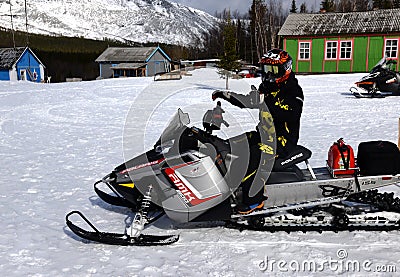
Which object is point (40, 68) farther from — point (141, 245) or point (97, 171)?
point (141, 245)

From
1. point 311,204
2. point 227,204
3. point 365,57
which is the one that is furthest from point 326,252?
point 365,57

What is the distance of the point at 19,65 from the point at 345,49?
101 ft

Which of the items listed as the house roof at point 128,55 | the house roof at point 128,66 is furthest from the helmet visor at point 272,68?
the house roof at point 128,55

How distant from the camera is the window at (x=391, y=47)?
26.6 metres

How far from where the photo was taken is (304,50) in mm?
28031

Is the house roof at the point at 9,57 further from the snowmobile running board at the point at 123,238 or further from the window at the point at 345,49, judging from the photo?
the snowmobile running board at the point at 123,238

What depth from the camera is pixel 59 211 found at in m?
4.79

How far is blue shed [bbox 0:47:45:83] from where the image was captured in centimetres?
3984

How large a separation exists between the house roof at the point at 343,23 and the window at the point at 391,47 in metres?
0.81

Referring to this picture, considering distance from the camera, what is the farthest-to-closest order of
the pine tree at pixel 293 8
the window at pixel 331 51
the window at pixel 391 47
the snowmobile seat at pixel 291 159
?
the pine tree at pixel 293 8
the window at pixel 331 51
the window at pixel 391 47
the snowmobile seat at pixel 291 159

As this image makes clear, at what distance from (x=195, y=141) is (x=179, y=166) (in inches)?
11.4

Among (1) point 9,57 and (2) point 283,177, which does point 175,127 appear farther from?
(1) point 9,57

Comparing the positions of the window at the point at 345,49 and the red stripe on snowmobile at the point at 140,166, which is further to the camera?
the window at the point at 345,49

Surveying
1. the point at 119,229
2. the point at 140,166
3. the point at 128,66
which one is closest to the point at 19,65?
the point at 128,66
